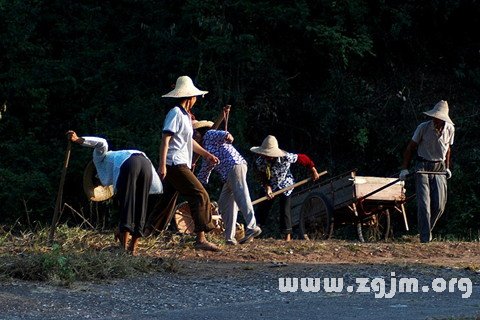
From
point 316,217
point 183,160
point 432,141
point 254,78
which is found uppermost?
point 254,78

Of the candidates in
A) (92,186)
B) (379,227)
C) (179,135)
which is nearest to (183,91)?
(179,135)

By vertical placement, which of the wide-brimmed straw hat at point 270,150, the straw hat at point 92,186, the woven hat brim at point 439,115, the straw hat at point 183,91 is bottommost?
the straw hat at point 92,186

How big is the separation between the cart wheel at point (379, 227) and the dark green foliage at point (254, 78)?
4026mm

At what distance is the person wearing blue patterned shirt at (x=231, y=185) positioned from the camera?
44.5 feet

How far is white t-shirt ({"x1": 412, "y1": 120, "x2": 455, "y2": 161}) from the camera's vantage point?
14.9m

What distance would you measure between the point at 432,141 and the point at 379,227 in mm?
3072

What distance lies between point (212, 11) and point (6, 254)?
36.1 feet

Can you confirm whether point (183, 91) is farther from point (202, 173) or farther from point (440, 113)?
point (440, 113)

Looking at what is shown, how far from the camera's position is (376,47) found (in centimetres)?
2295

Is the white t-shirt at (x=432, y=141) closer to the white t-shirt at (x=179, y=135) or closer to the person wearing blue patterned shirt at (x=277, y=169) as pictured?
the person wearing blue patterned shirt at (x=277, y=169)

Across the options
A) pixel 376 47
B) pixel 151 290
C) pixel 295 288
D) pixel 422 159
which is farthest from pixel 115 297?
pixel 376 47

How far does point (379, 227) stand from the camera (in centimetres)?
1770

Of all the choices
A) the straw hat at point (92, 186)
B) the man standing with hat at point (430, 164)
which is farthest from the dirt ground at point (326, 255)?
the straw hat at point (92, 186)

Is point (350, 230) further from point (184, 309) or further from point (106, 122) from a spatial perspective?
point (184, 309)
